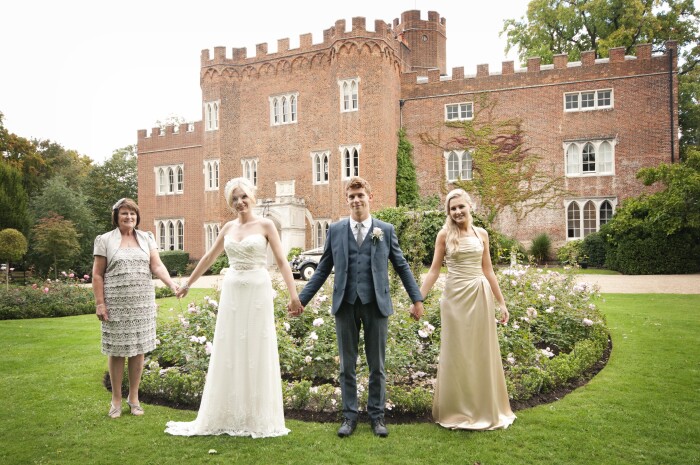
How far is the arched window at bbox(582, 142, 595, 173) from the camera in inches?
886

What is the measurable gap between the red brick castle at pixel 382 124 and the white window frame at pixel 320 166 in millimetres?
52

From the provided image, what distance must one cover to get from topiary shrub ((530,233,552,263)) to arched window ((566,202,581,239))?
1.12 metres

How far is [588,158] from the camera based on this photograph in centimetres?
2259

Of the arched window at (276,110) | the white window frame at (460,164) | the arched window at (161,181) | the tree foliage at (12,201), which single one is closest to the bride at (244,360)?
the white window frame at (460,164)

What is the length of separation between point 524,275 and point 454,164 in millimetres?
16555

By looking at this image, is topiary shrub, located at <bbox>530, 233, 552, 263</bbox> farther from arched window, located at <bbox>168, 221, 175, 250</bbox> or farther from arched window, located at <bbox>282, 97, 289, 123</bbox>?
arched window, located at <bbox>168, 221, 175, 250</bbox>

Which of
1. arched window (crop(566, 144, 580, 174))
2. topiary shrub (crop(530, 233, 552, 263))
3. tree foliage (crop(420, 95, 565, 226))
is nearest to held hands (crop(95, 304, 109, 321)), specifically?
topiary shrub (crop(530, 233, 552, 263))

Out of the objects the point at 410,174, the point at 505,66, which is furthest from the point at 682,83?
the point at 410,174

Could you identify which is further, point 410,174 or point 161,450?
point 410,174

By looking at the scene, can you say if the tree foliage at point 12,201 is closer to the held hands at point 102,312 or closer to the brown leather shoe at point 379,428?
the held hands at point 102,312

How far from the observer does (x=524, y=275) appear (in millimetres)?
8406

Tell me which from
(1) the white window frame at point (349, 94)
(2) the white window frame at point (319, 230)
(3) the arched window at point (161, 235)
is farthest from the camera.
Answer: (3) the arched window at point (161, 235)

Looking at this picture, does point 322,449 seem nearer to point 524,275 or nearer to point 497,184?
point 524,275

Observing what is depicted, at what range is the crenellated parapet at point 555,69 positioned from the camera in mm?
21672
